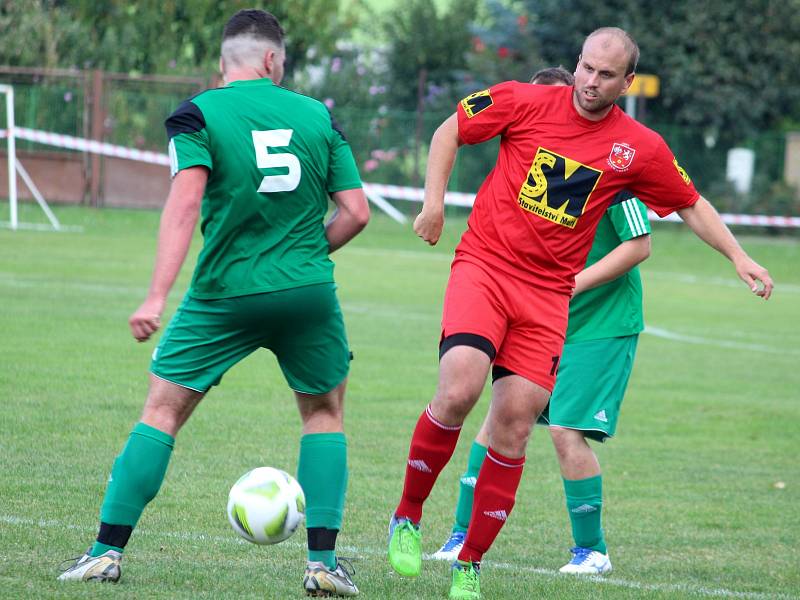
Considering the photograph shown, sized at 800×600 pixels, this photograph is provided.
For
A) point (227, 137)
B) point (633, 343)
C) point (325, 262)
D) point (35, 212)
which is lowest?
point (35, 212)

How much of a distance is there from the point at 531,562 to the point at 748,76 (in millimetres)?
33065

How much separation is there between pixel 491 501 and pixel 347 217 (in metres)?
1.25

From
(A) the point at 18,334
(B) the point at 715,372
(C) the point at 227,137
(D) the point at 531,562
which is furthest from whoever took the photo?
(B) the point at 715,372

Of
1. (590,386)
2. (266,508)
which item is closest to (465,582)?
(266,508)

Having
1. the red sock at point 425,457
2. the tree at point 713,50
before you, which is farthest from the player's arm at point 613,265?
the tree at point 713,50

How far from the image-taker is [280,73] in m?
5.13

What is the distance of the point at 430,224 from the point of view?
5277 millimetres

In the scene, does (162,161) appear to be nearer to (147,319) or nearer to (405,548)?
(405,548)

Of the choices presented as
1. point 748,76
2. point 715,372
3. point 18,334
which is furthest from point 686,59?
point 18,334

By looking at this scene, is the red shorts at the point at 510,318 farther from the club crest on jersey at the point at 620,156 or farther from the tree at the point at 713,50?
the tree at the point at 713,50

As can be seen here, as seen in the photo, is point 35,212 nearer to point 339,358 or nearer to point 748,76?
point 748,76

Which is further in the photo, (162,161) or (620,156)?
(162,161)

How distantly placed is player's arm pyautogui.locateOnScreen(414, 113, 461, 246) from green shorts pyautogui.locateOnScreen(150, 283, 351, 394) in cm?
48

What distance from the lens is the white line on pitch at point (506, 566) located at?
A: 566cm
